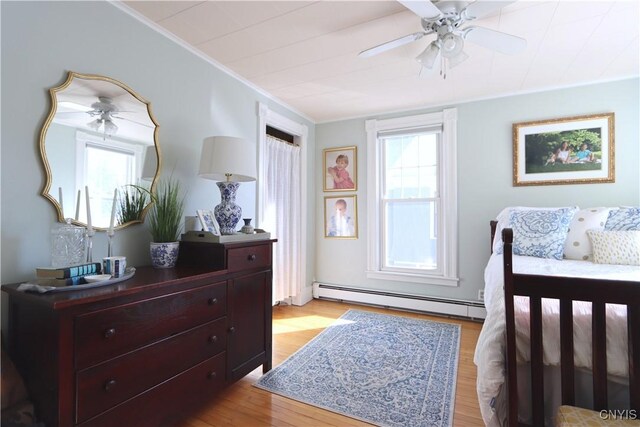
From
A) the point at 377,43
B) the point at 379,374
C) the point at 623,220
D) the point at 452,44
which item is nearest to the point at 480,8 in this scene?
the point at 452,44

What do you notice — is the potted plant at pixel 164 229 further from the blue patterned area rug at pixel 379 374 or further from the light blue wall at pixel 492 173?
the light blue wall at pixel 492 173

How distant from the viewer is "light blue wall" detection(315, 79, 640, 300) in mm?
2672

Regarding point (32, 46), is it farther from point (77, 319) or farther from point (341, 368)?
point (341, 368)

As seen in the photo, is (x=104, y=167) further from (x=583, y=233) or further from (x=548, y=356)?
(x=583, y=233)

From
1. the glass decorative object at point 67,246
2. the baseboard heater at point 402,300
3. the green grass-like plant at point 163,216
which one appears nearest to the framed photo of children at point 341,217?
the baseboard heater at point 402,300

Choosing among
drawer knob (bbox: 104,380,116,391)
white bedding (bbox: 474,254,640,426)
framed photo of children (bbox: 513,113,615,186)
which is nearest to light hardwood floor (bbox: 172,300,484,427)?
drawer knob (bbox: 104,380,116,391)

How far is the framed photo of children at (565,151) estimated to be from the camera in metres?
2.73

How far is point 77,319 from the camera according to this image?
1.10 metres

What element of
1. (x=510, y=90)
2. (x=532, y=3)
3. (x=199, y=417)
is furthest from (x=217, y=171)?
(x=510, y=90)

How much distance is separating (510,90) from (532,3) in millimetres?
1436

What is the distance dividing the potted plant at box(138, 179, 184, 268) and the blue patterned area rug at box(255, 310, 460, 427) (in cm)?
103

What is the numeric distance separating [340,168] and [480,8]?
247cm

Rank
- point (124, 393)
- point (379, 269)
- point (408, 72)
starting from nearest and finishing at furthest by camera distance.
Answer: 1. point (124, 393)
2. point (408, 72)
3. point (379, 269)

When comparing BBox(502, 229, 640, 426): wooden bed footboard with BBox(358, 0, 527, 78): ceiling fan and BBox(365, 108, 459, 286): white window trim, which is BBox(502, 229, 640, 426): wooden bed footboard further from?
BBox(365, 108, 459, 286): white window trim
